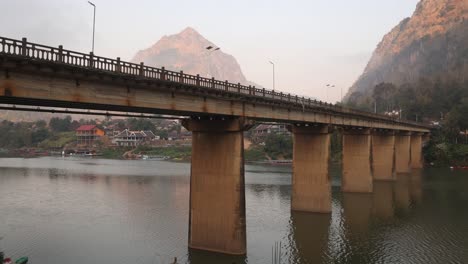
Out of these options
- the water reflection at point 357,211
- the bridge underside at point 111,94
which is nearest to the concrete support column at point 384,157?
the water reflection at point 357,211

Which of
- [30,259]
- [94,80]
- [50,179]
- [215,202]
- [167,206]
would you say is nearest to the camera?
[94,80]

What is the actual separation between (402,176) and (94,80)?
274 feet

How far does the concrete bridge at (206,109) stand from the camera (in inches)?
798

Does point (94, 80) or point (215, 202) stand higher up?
point (94, 80)

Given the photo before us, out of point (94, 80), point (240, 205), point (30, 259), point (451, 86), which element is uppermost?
point (451, 86)

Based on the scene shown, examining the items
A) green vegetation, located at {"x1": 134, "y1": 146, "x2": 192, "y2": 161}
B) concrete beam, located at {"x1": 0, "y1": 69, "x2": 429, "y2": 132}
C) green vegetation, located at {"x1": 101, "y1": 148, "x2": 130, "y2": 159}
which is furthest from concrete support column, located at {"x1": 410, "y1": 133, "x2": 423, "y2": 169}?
green vegetation, located at {"x1": 101, "y1": 148, "x2": 130, "y2": 159}

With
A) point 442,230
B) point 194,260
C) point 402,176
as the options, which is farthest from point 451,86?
point 194,260

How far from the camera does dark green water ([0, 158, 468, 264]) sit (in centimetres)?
3238

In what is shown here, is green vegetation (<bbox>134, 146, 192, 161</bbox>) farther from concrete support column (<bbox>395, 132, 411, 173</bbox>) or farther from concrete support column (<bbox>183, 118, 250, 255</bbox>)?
concrete support column (<bbox>183, 118, 250, 255</bbox>)

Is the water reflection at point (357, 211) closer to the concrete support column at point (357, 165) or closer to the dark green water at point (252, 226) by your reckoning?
the dark green water at point (252, 226)

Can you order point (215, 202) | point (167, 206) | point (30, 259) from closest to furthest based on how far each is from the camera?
point (30, 259)
point (215, 202)
point (167, 206)

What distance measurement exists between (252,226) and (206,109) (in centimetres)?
1652

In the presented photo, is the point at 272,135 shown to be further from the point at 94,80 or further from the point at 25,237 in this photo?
the point at 94,80

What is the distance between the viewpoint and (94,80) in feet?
73.8
